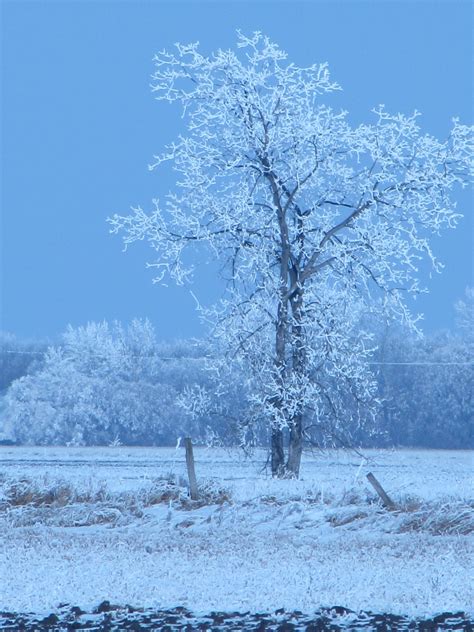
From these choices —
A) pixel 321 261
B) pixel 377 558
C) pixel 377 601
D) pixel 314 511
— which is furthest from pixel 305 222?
pixel 377 601

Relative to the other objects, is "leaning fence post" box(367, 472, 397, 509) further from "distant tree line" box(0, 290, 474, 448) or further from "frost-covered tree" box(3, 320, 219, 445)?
"frost-covered tree" box(3, 320, 219, 445)

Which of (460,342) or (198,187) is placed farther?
(460,342)

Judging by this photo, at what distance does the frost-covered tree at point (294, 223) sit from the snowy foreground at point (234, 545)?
8.61 ft

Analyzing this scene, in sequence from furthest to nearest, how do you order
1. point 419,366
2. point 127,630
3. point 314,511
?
point 419,366 → point 314,511 → point 127,630

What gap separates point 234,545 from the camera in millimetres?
12641

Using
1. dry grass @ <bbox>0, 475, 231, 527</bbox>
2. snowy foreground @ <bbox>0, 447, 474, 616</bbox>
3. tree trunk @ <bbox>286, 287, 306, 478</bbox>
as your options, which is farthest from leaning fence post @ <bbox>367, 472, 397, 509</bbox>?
tree trunk @ <bbox>286, 287, 306, 478</bbox>

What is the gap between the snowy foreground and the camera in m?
9.73

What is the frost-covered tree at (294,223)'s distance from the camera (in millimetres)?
19766

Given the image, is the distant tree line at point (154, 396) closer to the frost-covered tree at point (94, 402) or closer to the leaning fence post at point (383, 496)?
the frost-covered tree at point (94, 402)

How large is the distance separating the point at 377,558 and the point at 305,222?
9357mm

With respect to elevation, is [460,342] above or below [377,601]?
above

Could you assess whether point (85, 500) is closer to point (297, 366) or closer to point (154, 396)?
point (297, 366)

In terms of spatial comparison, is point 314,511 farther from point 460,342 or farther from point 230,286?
point 460,342

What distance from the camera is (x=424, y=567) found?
11.1m
